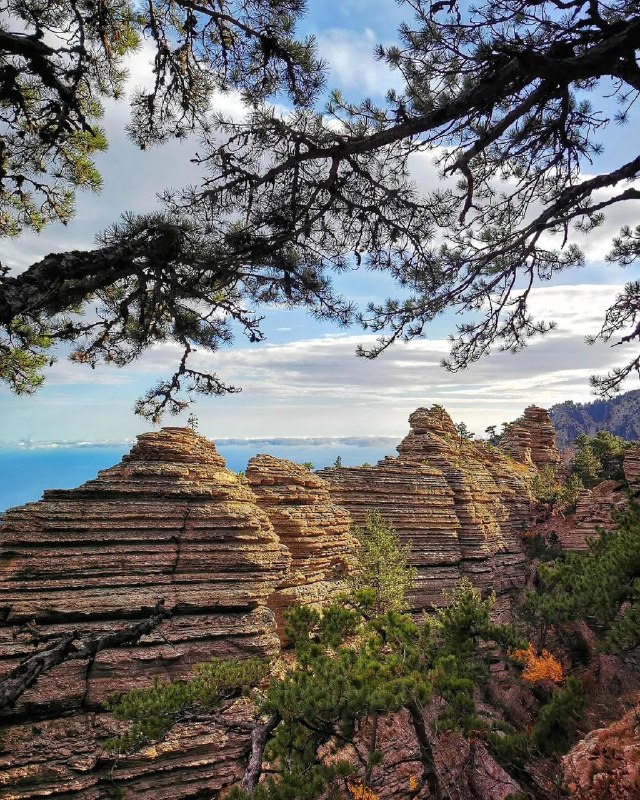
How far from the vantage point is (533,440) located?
47.5 meters

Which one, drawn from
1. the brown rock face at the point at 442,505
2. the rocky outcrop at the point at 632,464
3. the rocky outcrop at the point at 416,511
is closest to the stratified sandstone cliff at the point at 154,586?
the rocky outcrop at the point at 416,511

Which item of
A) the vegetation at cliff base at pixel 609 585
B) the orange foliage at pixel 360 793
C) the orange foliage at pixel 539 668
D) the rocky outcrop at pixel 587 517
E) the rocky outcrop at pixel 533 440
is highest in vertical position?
the rocky outcrop at pixel 533 440

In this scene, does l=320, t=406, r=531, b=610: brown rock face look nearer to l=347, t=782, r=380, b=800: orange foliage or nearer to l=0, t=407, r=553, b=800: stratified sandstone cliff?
l=0, t=407, r=553, b=800: stratified sandstone cliff

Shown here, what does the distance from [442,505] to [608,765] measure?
25.2 metres

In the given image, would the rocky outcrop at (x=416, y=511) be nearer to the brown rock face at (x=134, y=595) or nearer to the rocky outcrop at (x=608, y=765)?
the brown rock face at (x=134, y=595)

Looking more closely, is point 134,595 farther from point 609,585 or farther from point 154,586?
point 609,585

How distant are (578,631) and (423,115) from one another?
2559cm

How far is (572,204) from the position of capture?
5.33 meters

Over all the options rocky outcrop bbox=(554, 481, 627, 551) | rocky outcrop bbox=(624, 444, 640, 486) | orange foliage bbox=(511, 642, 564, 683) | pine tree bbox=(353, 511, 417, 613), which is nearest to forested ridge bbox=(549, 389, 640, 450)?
rocky outcrop bbox=(554, 481, 627, 551)

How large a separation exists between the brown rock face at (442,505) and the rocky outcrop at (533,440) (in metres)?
10.9

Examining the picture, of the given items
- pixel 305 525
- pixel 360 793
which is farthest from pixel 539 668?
pixel 360 793

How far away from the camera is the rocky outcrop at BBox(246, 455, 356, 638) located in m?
19.9

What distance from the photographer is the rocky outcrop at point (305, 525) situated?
19.9 metres

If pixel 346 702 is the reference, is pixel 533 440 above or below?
above
